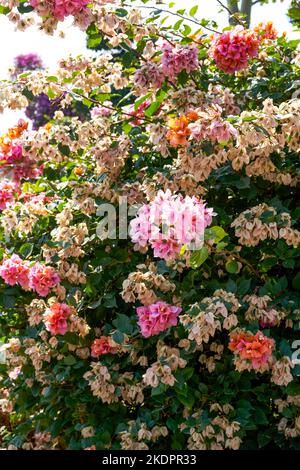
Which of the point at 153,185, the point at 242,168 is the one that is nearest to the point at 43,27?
the point at 153,185

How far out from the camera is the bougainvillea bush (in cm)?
224

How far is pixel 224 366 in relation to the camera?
2432 millimetres

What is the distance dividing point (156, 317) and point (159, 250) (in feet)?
1.01

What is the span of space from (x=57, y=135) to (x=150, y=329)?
95 centimetres

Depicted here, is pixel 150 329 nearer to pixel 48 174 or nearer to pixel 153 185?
pixel 153 185

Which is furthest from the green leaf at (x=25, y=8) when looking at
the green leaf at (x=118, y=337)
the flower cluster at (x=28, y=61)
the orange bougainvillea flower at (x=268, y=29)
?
the flower cluster at (x=28, y=61)

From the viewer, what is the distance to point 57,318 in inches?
97.0

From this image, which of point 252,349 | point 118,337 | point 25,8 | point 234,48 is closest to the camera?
point 252,349

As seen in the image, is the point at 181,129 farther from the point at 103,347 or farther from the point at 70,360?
the point at 70,360

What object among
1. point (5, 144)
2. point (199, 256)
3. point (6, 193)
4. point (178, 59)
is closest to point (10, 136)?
point (5, 144)

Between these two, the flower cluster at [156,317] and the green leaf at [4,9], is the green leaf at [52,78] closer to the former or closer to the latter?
the green leaf at [4,9]

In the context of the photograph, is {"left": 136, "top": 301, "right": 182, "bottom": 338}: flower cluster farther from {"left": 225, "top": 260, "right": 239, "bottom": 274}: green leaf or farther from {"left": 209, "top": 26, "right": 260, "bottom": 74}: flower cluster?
{"left": 209, "top": 26, "right": 260, "bottom": 74}: flower cluster

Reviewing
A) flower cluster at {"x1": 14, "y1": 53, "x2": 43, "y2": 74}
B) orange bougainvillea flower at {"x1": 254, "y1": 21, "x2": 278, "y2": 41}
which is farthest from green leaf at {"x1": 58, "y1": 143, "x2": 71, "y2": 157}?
flower cluster at {"x1": 14, "y1": 53, "x2": 43, "y2": 74}

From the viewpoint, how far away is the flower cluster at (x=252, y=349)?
216 centimetres
